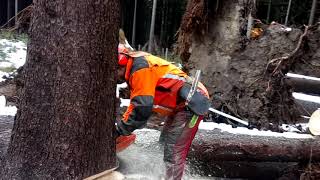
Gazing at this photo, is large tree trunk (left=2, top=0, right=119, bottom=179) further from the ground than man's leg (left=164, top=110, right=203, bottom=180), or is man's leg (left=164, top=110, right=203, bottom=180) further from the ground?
large tree trunk (left=2, top=0, right=119, bottom=179)

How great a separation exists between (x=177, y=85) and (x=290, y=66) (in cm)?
415

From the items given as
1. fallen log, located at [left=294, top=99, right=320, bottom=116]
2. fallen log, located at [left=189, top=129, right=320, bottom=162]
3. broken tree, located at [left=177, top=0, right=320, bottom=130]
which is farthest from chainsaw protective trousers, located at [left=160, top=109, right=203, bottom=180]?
fallen log, located at [left=294, top=99, right=320, bottom=116]

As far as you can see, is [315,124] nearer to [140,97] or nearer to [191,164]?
[191,164]

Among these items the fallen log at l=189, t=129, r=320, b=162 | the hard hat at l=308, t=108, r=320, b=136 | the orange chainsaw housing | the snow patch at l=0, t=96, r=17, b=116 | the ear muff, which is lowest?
the snow patch at l=0, t=96, r=17, b=116

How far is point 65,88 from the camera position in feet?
9.52

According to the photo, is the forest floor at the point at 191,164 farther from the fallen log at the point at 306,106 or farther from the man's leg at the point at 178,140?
the fallen log at the point at 306,106

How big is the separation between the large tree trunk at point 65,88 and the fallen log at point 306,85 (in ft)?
19.9

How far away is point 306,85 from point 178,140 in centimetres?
528

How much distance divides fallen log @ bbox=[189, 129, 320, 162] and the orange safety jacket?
104 cm

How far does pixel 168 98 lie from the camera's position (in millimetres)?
3787

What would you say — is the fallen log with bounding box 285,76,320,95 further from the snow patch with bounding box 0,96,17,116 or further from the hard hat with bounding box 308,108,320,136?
the snow patch with bounding box 0,96,17,116

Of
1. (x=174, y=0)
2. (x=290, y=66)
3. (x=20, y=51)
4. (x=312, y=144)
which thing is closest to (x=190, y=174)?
(x=312, y=144)

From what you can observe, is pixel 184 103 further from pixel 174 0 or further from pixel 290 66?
pixel 174 0

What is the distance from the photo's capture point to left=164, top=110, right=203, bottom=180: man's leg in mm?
3900
